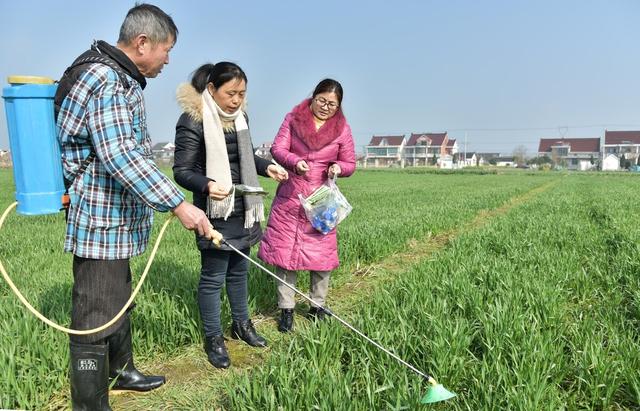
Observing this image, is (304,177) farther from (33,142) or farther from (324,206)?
Answer: (33,142)

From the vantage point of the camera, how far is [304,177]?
3.44m

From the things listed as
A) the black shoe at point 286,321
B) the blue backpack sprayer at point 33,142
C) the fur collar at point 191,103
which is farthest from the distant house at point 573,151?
the blue backpack sprayer at point 33,142

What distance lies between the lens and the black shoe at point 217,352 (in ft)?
9.29

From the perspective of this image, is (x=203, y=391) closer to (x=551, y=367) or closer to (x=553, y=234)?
(x=551, y=367)

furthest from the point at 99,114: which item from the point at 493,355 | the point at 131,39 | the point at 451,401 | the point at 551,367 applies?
the point at 551,367

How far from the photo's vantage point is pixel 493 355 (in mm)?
→ 2270

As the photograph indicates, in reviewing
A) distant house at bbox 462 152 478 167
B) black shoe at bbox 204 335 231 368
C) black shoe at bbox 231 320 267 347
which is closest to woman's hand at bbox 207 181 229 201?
black shoe at bbox 204 335 231 368

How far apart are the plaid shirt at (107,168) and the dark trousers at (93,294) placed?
7 centimetres

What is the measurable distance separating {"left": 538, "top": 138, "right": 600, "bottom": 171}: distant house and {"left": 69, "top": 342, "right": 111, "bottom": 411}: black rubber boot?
9757 centimetres

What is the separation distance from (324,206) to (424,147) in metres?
97.6

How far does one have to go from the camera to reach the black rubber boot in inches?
84.0

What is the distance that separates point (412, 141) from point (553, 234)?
314ft

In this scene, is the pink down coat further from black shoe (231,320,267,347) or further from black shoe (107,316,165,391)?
black shoe (107,316,165,391)

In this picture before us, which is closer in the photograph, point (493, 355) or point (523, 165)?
point (493, 355)
